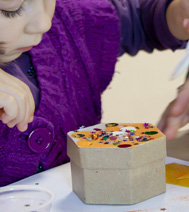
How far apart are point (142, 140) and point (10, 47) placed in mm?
157

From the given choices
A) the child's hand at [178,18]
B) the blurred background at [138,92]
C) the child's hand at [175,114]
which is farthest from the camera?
the blurred background at [138,92]

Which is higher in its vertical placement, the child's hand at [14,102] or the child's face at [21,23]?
the child's face at [21,23]

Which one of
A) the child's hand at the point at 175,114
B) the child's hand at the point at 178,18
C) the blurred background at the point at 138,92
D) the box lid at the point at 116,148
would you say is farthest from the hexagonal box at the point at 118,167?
the blurred background at the point at 138,92

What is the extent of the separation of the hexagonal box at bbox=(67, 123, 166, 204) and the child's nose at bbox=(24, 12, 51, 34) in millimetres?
115

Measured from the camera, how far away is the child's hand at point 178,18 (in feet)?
2.10

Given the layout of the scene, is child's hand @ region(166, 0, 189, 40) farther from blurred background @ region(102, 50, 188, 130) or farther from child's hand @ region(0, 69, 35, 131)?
blurred background @ region(102, 50, 188, 130)

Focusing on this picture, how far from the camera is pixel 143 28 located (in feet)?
2.58

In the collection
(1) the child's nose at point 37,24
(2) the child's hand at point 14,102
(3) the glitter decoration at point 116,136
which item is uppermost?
(1) the child's nose at point 37,24

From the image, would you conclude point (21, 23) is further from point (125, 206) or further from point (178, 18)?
point (178, 18)

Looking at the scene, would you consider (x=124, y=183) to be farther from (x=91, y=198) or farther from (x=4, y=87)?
(x=4, y=87)

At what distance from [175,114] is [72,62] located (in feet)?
0.72

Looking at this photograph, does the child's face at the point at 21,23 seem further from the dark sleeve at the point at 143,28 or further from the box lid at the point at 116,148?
the dark sleeve at the point at 143,28

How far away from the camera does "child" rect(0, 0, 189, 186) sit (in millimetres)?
575

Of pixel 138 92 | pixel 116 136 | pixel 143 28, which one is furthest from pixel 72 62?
pixel 138 92
